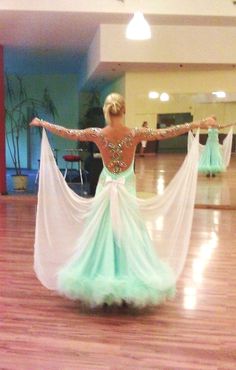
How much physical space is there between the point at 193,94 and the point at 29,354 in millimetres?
5607

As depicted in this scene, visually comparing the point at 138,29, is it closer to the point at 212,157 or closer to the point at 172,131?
the point at 172,131

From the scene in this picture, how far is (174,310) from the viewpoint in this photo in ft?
10.6

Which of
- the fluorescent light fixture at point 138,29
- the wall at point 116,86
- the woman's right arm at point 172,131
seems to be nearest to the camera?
the woman's right arm at point 172,131

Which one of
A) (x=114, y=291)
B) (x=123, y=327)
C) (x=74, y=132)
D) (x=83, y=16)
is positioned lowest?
(x=123, y=327)

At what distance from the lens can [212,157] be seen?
7.43 meters

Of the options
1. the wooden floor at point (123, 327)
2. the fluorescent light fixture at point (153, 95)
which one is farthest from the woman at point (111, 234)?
the fluorescent light fixture at point (153, 95)

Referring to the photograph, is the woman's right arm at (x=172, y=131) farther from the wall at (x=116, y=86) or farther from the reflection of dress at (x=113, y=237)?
the wall at (x=116, y=86)

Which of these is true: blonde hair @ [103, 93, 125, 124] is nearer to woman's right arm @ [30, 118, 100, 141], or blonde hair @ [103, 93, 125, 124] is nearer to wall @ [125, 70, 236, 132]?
woman's right arm @ [30, 118, 100, 141]

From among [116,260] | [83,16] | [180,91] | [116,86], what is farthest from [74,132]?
[116,86]

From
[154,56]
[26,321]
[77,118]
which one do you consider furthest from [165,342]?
[77,118]

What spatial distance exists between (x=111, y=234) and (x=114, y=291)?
14.9 inches

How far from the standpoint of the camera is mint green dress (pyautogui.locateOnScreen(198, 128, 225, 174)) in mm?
7289

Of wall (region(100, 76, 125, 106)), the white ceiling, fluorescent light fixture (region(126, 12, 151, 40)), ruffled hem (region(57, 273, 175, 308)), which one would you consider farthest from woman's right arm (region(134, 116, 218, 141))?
wall (region(100, 76, 125, 106))

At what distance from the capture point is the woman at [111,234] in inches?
120
